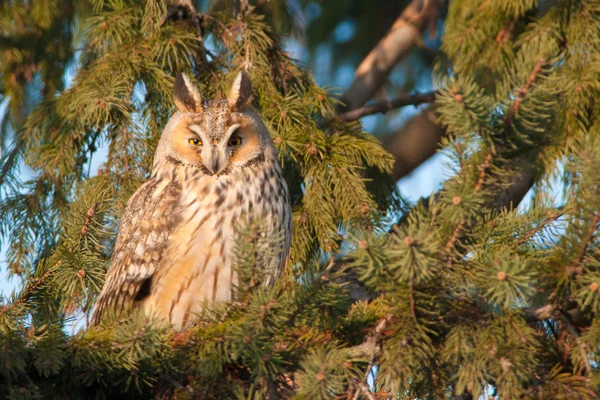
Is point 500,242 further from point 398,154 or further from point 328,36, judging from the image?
point 328,36

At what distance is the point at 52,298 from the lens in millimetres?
2436

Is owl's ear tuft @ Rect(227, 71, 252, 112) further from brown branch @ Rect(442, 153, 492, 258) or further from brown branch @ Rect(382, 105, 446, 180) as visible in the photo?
brown branch @ Rect(382, 105, 446, 180)

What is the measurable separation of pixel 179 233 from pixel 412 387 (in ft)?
3.82

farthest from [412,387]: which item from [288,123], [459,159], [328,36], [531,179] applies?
[328,36]

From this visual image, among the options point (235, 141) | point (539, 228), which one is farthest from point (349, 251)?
point (235, 141)

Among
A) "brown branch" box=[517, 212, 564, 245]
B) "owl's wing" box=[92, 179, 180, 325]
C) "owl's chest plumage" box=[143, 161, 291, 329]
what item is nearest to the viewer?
"brown branch" box=[517, 212, 564, 245]

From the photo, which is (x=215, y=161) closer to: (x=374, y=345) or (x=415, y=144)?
(x=374, y=345)

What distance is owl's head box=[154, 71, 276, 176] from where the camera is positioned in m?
2.82

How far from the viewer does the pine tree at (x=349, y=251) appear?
1.57 m

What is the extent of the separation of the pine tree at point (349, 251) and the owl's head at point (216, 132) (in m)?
0.16

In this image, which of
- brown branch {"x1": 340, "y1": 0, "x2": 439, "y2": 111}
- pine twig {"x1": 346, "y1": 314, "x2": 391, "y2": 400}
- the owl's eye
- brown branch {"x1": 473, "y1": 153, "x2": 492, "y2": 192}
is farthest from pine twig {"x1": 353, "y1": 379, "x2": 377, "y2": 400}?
brown branch {"x1": 340, "y1": 0, "x2": 439, "y2": 111}

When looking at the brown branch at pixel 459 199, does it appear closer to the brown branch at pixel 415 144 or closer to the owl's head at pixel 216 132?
the owl's head at pixel 216 132

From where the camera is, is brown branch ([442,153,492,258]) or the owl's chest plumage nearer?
brown branch ([442,153,492,258])

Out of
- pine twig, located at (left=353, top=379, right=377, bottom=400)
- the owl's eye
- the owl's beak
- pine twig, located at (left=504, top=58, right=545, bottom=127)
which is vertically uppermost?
the owl's eye
